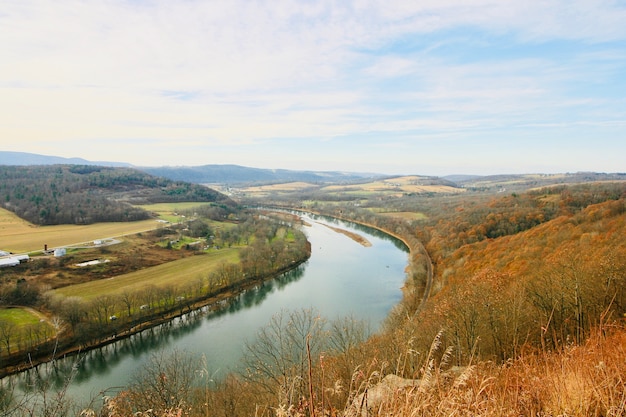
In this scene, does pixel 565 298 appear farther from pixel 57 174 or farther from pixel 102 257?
pixel 57 174

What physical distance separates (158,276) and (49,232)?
70.6 ft

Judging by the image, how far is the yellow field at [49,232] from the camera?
32.8 meters

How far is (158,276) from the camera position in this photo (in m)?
28.2

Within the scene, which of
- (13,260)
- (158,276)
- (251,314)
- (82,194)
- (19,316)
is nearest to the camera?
(19,316)

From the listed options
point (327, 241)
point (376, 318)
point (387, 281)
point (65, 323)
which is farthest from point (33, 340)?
point (327, 241)

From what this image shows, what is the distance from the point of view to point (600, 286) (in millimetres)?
7598

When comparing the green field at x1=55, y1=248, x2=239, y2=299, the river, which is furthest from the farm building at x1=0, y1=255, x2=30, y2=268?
the river

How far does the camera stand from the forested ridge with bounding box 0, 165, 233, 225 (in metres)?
47.2

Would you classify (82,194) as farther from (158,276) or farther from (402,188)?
(402,188)

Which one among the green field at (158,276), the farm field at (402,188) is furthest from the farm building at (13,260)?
the farm field at (402,188)

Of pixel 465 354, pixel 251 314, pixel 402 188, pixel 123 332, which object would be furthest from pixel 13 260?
pixel 402 188

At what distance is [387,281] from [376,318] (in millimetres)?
8352

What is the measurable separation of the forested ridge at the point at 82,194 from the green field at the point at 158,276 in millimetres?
23861

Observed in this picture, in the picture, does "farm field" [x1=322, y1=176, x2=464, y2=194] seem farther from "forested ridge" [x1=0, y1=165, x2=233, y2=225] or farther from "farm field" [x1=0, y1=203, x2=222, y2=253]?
"farm field" [x1=0, y1=203, x2=222, y2=253]
